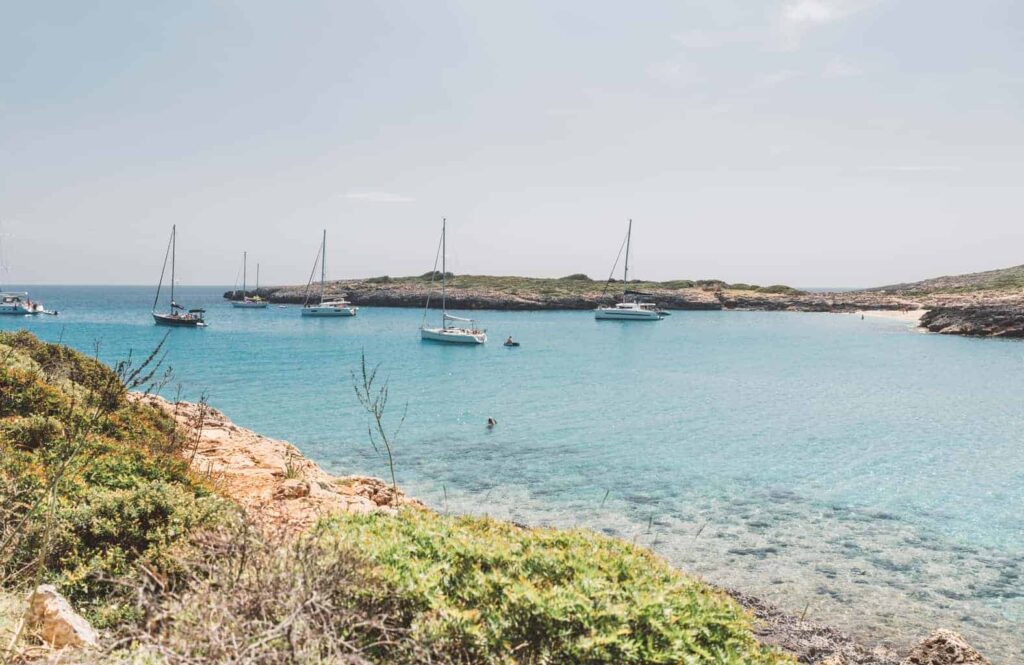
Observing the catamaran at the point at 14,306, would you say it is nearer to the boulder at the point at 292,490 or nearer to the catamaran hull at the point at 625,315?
the catamaran hull at the point at 625,315

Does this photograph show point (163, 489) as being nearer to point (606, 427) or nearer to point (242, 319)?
point (606, 427)

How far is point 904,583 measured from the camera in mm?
13008

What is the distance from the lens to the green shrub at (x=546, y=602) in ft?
15.4

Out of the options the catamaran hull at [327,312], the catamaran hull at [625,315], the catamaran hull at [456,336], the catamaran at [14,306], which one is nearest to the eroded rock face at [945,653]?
the catamaran hull at [456,336]

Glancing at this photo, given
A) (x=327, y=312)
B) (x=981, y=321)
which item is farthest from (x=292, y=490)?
(x=327, y=312)

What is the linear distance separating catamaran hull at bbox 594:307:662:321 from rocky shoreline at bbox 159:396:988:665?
92.1 meters

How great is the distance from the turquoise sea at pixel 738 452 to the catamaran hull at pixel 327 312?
46.1 m

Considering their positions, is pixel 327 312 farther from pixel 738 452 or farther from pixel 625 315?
pixel 738 452

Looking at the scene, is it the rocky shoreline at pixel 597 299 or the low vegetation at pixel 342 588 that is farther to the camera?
the rocky shoreline at pixel 597 299

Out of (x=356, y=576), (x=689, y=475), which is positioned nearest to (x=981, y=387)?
(x=689, y=475)

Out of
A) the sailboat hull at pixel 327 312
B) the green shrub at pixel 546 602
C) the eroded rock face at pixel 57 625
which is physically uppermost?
the sailboat hull at pixel 327 312

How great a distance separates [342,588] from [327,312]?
10662 centimetres

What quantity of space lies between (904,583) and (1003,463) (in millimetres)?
14176

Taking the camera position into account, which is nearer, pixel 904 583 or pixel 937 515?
pixel 904 583
